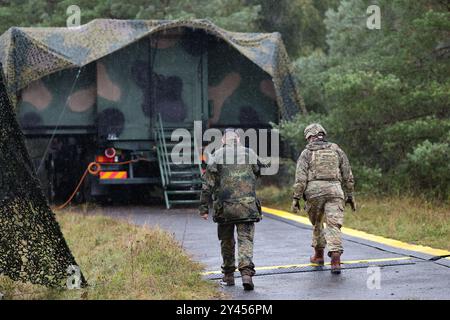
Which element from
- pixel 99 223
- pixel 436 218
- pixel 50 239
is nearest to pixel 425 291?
pixel 50 239

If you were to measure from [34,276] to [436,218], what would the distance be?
660cm

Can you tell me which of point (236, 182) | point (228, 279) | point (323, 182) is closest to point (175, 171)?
point (323, 182)

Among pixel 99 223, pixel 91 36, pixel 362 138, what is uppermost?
pixel 91 36

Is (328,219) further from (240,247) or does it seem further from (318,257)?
(240,247)

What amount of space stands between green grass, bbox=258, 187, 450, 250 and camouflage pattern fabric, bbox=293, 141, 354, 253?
6.00 feet

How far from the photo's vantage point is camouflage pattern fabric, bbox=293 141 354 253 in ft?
27.3

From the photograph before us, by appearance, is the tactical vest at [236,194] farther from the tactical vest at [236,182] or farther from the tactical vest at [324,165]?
the tactical vest at [324,165]

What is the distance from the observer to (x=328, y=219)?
8.27 metres

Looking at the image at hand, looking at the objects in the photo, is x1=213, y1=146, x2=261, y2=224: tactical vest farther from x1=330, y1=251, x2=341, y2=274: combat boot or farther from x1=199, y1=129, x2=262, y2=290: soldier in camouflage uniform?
x1=330, y1=251, x2=341, y2=274: combat boot

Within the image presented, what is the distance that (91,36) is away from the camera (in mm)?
15797

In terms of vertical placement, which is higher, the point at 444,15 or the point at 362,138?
the point at 444,15

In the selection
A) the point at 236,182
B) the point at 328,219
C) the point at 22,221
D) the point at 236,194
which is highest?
the point at 236,182

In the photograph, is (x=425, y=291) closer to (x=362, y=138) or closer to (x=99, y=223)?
(x=99, y=223)

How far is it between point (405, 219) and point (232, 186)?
4857 millimetres
